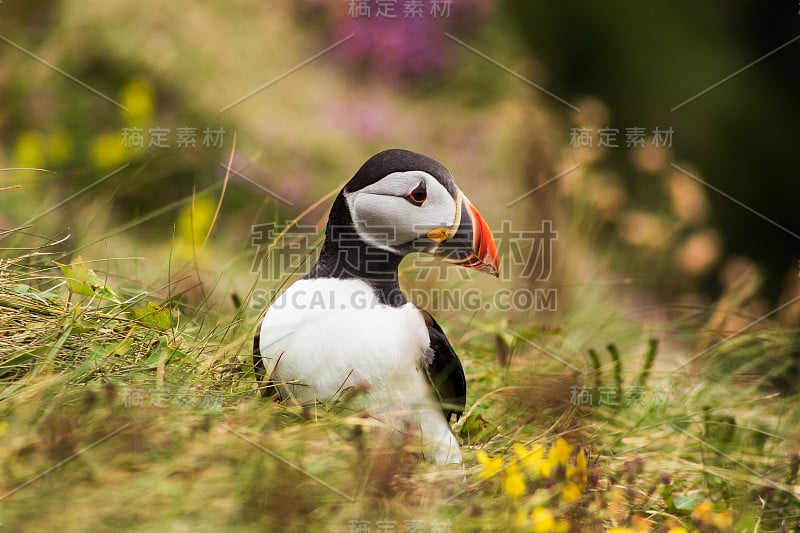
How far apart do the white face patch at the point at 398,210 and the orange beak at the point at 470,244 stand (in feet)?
0.19

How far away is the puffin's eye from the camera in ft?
9.09

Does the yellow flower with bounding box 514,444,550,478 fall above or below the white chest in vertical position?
below

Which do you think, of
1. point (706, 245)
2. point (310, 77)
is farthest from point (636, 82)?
point (706, 245)

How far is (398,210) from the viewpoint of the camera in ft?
9.14

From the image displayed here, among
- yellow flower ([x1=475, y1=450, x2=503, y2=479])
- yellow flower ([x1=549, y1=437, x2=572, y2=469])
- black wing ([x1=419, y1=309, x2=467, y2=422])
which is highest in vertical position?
black wing ([x1=419, y1=309, x2=467, y2=422])

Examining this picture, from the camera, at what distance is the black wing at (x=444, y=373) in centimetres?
291

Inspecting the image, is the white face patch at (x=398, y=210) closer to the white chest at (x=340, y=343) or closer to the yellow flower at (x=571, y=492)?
the white chest at (x=340, y=343)

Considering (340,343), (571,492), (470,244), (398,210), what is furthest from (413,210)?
(571,492)

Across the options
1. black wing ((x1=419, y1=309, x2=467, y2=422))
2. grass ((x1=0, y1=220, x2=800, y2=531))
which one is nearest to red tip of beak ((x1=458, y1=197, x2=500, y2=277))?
black wing ((x1=419, y1=309, x2=467, y2=422))

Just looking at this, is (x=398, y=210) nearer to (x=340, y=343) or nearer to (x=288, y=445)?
(x=340, y=343)

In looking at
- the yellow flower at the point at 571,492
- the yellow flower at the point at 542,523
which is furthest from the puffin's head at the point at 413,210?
the yellow flower at the point at 542,523

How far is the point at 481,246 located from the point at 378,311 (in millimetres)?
402

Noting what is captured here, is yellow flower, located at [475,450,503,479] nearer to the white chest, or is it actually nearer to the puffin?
the puffin

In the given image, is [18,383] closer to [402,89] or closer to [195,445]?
[195,445]
